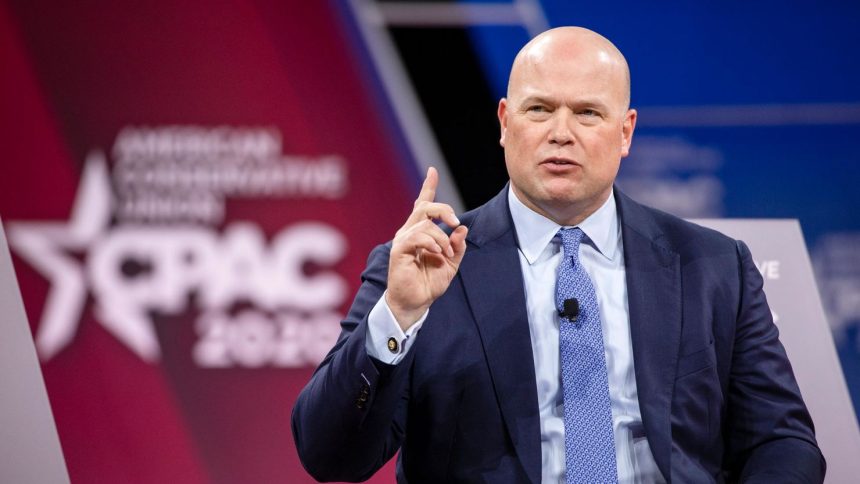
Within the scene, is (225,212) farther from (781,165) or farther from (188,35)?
(781,165)

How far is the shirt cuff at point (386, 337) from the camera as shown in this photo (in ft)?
5.97

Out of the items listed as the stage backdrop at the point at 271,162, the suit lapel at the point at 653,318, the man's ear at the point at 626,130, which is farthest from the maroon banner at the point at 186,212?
the suit lapel at the point at 653,318

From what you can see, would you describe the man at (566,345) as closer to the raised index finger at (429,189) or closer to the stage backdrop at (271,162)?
the raised index finger at (429,189)

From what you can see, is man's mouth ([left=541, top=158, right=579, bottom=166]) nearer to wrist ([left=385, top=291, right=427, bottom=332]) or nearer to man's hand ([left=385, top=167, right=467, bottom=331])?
man's hand ([left=385, top=167, right=467, bottom=331])

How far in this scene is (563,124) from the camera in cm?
206

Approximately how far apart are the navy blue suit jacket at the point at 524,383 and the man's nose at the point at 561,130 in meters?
0.21

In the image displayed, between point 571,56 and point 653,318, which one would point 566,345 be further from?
point 571,56

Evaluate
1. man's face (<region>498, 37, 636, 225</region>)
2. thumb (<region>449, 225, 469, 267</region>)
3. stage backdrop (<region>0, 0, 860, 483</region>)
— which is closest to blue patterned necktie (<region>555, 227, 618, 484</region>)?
man's face (<region>498, 37, 636, 225</region>)

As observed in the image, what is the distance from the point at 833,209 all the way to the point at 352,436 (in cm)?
233

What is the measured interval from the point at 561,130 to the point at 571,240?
23 cm

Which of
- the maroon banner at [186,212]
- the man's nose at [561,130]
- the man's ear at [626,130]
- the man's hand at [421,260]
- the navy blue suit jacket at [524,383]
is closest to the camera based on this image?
the man's hand at [421,260]

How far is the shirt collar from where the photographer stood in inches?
84.2

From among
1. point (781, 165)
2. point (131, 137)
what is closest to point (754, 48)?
point (781, 165)

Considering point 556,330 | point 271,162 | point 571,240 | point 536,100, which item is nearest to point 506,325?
point 556,330
